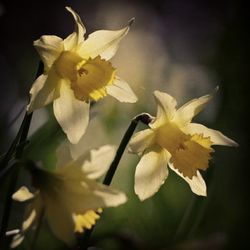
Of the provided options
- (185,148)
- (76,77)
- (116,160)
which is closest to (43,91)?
(76,77)

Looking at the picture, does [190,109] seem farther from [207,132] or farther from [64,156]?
[64,156]

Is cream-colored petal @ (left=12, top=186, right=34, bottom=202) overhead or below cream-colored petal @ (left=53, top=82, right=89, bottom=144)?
below

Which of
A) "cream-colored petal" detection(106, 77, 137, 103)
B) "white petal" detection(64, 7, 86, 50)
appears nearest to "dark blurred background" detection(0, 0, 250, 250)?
"cream-colored petal" detection(106, 77, 137, 103)

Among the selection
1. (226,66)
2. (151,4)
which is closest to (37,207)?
(226,66)

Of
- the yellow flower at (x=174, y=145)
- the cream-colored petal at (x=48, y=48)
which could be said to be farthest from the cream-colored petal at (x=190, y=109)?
the cream-colored petal at (x=48, y=48)

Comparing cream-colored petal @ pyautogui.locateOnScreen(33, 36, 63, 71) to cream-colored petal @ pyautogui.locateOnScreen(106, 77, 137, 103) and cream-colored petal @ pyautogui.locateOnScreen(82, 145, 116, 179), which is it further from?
cream-colored petal @ pyautogui.locateOnScreen(82, 145, 116, 179)

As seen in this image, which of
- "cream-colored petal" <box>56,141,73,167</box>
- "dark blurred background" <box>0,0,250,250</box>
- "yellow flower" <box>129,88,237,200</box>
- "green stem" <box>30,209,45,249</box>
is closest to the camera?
"green stem" <box>30,209,45,249</box>
